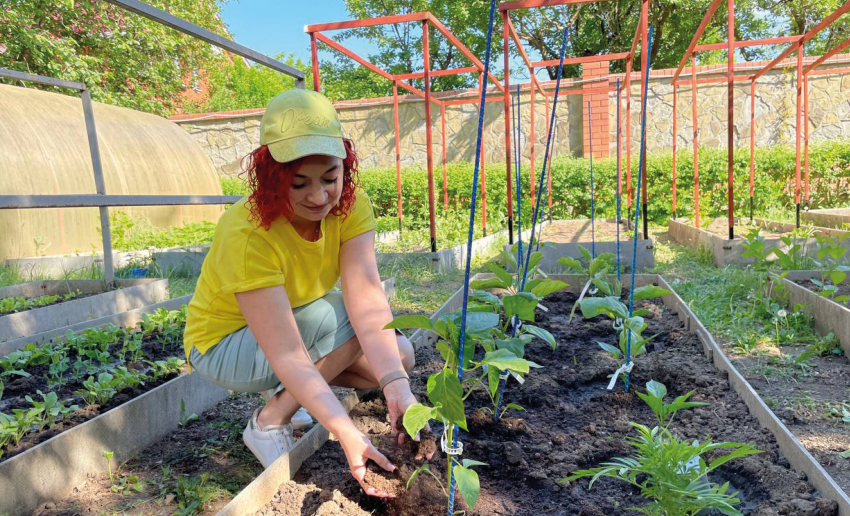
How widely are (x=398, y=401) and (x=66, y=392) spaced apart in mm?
1476

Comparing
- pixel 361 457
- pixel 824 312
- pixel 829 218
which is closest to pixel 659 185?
pixel 829 218

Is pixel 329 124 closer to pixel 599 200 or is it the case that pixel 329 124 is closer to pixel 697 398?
pixel 697 398

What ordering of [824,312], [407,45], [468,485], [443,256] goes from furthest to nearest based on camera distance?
[407,45] → [443,256] → [824,312] → [468,485]

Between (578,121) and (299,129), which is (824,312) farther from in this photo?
(578,121)

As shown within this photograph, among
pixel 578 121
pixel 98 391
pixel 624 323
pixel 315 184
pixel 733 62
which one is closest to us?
pixel 315 184

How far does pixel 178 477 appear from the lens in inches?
66.9

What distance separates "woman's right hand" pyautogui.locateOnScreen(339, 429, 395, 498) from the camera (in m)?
1.30

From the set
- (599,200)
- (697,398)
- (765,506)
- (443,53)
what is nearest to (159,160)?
(599,200)

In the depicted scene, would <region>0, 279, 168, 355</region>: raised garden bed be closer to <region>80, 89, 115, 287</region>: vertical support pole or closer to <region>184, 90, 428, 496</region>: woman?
<region>80, 89, 115, 287</region>: vertical support pole

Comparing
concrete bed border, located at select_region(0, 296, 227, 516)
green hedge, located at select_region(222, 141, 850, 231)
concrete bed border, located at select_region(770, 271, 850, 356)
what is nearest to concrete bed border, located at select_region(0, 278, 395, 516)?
concrete bed border, located at select_region(0, 296, 227, 516)

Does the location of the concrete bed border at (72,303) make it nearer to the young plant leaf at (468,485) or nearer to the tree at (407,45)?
the young plant leaf at (468,485)

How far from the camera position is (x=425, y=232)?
6918 mm

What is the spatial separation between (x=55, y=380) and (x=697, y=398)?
2.40 metres

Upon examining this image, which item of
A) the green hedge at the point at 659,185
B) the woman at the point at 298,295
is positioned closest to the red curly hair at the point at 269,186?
the woman at the point at 298,295
